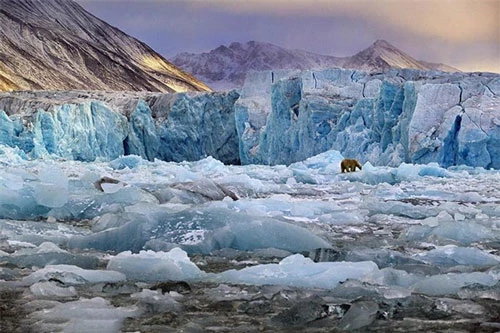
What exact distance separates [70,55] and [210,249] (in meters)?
91.0

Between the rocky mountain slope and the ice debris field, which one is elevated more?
the rocky mountain slope

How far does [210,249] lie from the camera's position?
16.5ft

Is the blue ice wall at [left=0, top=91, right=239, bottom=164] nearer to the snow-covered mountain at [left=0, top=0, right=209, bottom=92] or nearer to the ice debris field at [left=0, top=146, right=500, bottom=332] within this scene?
the ice debris field at [left=0, top=146, right=500, bottom=332]

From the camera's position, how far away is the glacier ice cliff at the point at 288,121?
19781 mm

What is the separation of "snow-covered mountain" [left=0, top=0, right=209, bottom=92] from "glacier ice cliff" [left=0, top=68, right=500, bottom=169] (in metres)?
40.6

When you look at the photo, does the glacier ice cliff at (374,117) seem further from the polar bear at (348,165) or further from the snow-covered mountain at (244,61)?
the snow-covered mountain at (244,61)

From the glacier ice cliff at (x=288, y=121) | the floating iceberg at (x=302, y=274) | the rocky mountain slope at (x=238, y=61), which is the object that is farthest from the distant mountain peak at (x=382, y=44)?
the floating iceberg at (x=302, y=274)

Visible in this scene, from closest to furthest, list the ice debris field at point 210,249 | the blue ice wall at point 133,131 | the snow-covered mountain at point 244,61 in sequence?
the ice debris field at point 210,249
the blue ice wall at point 133,131
the snow-covered mountain at point 244,61

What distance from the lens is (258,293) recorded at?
137 inches

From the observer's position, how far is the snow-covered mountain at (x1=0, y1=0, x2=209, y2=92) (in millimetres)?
79438

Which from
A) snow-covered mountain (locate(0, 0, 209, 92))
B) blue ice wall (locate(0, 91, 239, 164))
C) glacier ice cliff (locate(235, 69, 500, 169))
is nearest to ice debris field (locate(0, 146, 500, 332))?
glacier ice cliff (locate(235, 69, 500, 169))

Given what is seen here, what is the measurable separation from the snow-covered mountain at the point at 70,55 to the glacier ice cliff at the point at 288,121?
133 ft

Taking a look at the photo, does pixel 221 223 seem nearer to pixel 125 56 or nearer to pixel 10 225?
pixel 10 225

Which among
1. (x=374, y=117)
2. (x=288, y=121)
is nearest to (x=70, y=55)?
(x=288, y=121)
